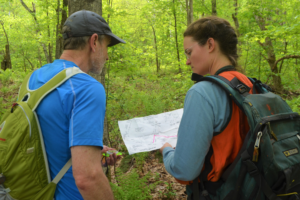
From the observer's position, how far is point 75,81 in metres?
1.20

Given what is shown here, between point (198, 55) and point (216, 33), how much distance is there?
0.20 metres

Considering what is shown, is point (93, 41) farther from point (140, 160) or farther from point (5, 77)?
point (5, 77)

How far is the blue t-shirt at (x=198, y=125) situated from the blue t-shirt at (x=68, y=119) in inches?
21.1

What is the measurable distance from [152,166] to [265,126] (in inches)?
133

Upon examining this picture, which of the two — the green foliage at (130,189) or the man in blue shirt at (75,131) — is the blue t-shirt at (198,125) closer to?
the man in blue shirt at (75,131)

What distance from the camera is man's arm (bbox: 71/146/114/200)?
109 cm

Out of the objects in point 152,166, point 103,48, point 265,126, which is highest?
point 103,48

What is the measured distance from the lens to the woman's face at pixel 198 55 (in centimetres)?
149

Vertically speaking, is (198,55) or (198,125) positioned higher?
(198,55)

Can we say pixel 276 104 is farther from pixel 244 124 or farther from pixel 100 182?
pixel 100 182

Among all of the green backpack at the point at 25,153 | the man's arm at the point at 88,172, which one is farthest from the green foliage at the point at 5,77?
the man's arm at the point at 88,172

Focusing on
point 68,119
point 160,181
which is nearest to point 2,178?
point 68,119

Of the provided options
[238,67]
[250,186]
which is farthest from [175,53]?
[250,186]

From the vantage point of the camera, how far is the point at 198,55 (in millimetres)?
1508
